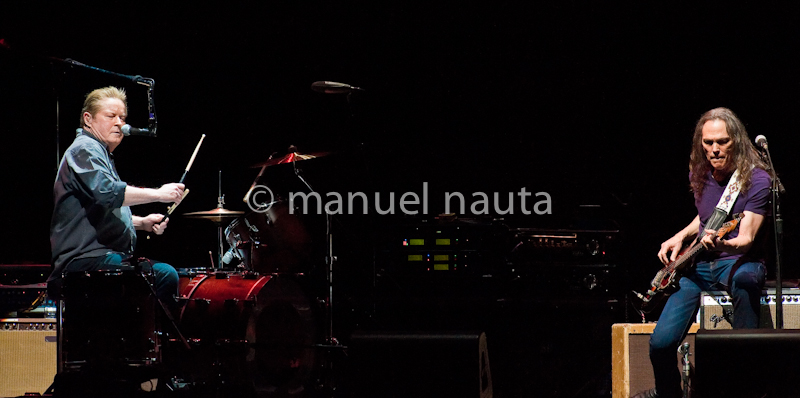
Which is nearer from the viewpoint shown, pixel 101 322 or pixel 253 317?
pixel 101 322

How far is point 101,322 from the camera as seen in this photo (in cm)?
371

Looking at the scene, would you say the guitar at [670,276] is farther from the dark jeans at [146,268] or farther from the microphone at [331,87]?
the dark jeans at [146,268]

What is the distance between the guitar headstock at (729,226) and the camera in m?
3.48

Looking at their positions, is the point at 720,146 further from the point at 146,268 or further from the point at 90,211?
the point at 90,211

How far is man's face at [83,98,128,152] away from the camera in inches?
164

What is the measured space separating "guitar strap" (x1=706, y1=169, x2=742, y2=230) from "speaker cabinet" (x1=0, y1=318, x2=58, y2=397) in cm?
385

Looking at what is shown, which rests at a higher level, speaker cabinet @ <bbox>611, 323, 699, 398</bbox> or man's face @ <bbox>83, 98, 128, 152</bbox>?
man's face @ <bbox>83, 98, 128, 152</bbox>

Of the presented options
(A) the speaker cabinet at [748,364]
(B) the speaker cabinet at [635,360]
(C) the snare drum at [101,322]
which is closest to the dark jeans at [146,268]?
(C) the snare drum at [101,322]

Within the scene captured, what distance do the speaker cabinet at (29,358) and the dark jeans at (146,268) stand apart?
88cm

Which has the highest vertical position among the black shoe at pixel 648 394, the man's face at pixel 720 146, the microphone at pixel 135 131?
the microphone at pixel 135 131

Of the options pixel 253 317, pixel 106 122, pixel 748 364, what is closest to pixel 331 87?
pixel 106 122

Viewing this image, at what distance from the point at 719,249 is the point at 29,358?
4029mm

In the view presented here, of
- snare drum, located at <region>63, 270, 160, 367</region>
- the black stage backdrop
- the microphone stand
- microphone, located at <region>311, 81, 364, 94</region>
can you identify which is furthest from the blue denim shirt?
the microphone stand

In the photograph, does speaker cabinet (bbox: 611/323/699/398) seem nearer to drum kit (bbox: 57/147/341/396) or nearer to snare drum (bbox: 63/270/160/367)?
drum kit (bbox: 57/147/341/396)
